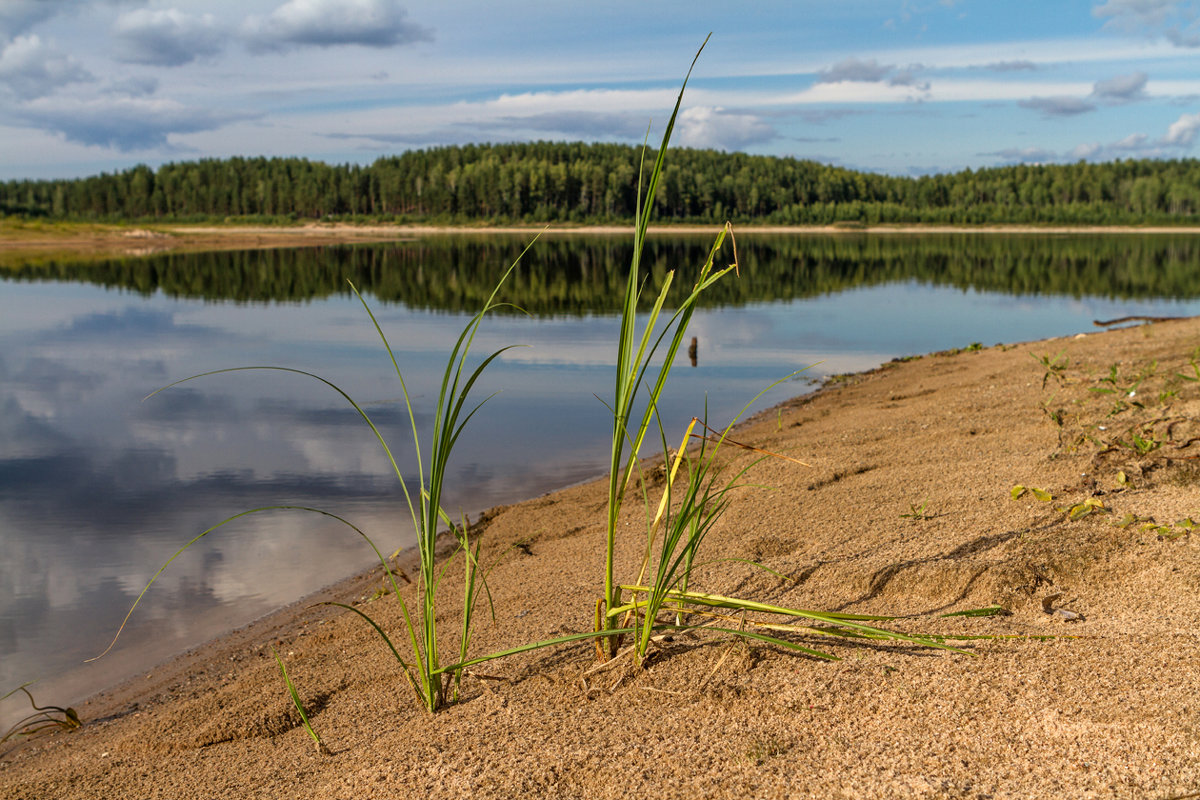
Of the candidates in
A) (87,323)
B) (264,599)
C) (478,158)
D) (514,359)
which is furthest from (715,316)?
(478,158)

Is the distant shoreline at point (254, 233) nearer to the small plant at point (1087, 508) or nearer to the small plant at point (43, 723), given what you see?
the small plant at point (1087, 508)

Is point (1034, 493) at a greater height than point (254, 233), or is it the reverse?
point (254, 233)

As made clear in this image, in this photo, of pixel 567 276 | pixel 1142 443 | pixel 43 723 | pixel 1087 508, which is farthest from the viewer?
pixel 567 276

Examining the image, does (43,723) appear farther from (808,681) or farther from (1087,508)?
(1087,508)

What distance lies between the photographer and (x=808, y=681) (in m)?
2.66

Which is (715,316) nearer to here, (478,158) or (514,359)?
(514,359)

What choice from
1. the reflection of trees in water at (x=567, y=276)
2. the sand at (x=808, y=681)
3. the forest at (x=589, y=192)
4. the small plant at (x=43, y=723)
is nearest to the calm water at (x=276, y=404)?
the small plant at (x=43, y=723)

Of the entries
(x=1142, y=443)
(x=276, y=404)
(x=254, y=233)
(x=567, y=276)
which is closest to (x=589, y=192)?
(x=254, y=233)

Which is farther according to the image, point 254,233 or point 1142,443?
point 254,233

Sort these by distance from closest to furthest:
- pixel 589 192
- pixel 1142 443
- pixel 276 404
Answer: pixel 1142 443 < pixel 276 404 < pixel 589 192

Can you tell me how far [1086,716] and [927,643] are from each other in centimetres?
52

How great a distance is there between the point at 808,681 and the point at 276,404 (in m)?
10.3

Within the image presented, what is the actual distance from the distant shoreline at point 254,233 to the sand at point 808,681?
58.9 inches

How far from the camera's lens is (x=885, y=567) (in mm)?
3576
